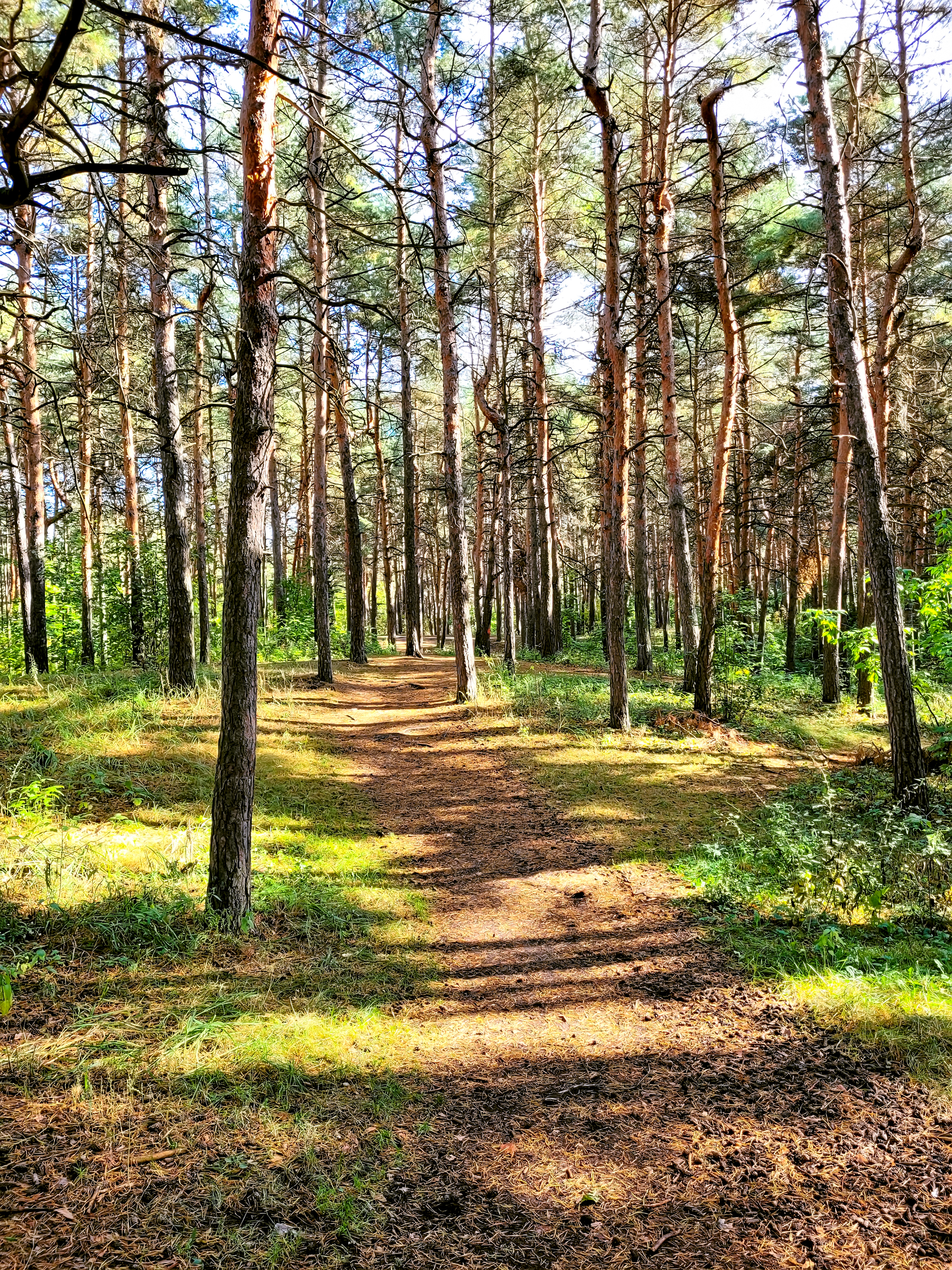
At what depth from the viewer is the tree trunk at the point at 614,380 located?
31.2 ft

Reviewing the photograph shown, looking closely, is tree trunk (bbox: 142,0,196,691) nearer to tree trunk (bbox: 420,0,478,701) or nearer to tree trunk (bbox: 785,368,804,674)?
tree trunk (bbox: 420,0,478,701)

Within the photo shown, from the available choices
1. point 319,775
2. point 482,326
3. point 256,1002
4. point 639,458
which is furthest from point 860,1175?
point 482,326

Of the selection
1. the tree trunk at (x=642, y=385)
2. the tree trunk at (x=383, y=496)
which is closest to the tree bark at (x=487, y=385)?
the tree trunk at (x=642, y=385)

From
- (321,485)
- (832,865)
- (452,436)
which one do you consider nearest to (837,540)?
(452,436)

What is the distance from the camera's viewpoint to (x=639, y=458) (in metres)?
15.4

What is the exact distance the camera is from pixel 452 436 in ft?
40.1

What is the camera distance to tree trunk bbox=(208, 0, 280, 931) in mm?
4594

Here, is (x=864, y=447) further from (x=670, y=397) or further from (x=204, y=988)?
(x=204, y=988)

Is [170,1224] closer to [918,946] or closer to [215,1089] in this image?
[215,1089]

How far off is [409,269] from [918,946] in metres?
20.6

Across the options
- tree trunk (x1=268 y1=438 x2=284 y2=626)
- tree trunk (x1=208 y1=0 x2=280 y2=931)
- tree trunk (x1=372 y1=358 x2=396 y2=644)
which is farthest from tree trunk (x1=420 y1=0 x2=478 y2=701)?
tree trunk (x1=268 y1=438 x2=284 y2=626)

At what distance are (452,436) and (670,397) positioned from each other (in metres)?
4.20

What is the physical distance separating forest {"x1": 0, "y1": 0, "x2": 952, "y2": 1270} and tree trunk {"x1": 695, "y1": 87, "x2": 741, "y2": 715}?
0.10 m

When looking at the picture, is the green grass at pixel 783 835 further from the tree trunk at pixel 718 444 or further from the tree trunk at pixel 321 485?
the tree trunk at pixel 321 485
